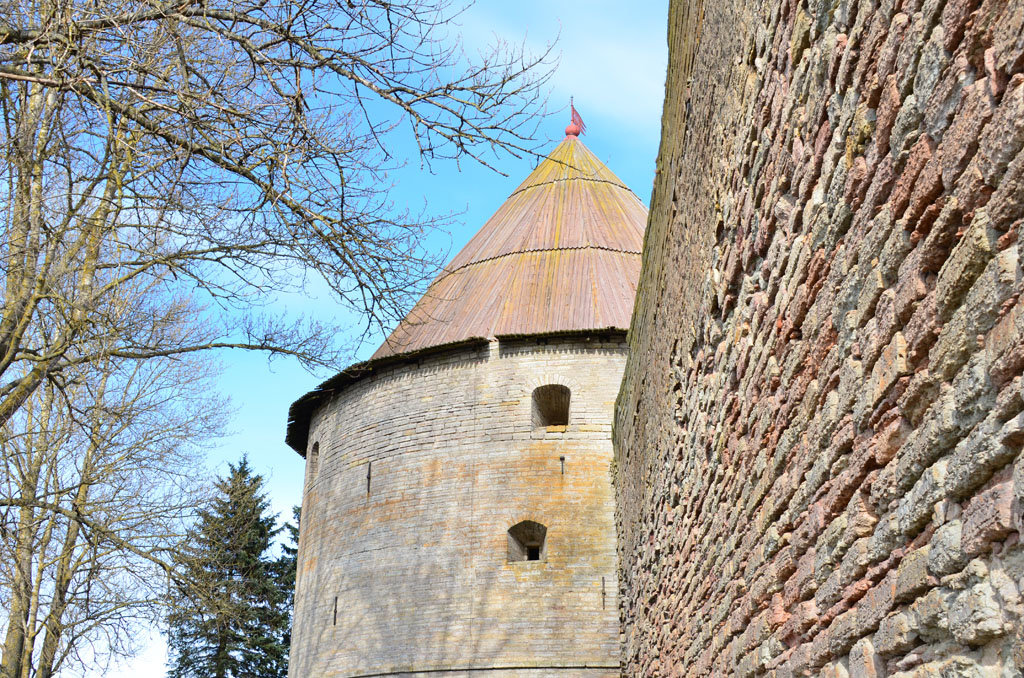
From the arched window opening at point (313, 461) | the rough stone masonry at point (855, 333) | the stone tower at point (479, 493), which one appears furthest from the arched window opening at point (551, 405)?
the rough stone masonry at point (855, 333)

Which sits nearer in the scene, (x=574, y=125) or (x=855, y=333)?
(x=855, y=333)

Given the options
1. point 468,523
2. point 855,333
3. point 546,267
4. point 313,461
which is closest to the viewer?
point 855,333

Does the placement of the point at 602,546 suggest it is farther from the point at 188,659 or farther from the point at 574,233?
the point at 188,659

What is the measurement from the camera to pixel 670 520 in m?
6.64

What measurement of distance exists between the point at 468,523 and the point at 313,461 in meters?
4.04

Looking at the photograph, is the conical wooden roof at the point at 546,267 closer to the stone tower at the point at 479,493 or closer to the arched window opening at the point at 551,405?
the stone tower at the point at 479,493

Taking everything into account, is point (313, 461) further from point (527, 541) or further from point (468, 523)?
point (527, 541)

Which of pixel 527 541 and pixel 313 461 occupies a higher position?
pixel 313 461

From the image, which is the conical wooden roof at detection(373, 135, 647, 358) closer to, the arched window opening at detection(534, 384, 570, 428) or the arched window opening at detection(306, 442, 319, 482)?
the arched window opening at detection(534, 384, 570, 428)

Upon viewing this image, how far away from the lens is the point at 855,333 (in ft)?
9.14

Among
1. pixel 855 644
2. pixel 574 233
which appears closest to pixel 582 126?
pixel 574 233

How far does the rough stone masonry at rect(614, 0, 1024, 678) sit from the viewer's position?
77.8 inches

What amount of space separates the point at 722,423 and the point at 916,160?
2.51 metres

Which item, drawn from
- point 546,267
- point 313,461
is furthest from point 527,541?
point 546,267
